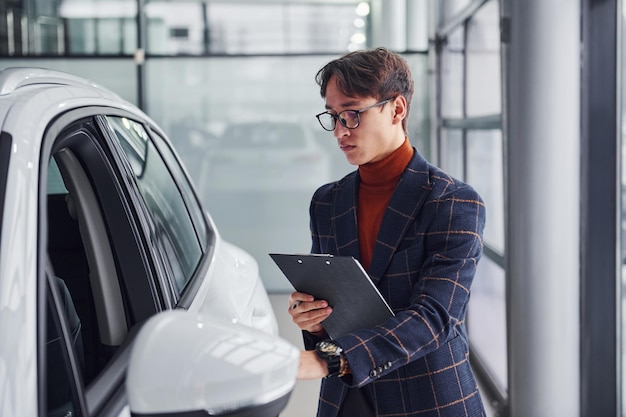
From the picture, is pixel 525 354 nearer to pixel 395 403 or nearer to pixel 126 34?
pixel 395 403

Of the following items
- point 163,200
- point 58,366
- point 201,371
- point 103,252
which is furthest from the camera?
point 163,200

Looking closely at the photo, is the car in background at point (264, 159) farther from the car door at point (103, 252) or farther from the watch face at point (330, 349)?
the watch face at point (330, 349)

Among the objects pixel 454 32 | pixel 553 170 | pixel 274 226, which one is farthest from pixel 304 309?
pixel 274 226

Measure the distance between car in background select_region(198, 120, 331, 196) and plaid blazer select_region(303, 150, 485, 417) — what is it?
526 centimetres

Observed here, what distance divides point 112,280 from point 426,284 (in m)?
0.72

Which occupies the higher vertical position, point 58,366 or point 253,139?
point 253,139

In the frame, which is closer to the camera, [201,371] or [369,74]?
[201,371]

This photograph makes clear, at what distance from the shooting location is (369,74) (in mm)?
1631

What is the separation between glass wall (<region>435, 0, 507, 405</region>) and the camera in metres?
4.33

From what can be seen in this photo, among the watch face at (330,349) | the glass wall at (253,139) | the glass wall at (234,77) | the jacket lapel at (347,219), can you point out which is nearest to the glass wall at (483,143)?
the glass wall at (234,77)

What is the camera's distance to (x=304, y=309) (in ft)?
5.39

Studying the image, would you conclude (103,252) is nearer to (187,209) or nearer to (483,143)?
(187,209)

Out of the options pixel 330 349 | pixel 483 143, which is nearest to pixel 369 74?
pixel 330 349

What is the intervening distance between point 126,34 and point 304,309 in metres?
5.66
